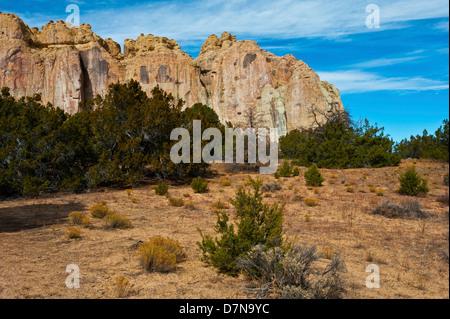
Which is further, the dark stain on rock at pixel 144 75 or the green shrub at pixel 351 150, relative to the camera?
the dark stain on rock at pixel 144 75

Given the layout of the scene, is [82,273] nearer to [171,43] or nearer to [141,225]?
[141,225]

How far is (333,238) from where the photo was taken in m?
8.39

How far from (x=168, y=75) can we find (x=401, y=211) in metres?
55.3

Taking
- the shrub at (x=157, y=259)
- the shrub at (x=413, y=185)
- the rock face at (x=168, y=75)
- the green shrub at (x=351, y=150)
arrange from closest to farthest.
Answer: the shrub at (x=157, y=259) < the shrub at (x=413, y=185) < the green shrub at (x=351, y=150) < the rock face at (x=168, y=75)

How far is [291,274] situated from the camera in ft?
15.9

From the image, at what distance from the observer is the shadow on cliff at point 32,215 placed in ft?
33.2

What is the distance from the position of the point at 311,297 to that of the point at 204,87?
6432cm

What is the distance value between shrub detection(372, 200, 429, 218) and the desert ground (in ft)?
1.15

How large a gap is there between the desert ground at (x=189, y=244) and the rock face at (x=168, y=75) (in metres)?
46.0

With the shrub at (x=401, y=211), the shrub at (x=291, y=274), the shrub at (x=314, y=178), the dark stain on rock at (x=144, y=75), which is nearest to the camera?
the shrub at (x=291, y=274)

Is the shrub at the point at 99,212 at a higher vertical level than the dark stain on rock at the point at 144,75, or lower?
lower

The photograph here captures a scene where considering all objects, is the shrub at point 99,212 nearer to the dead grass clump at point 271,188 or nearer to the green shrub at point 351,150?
the dead grass clump at point 271,188

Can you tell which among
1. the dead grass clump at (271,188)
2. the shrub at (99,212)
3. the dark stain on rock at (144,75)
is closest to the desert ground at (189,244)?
the shrub at (99,212)
